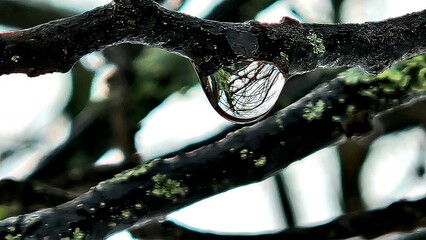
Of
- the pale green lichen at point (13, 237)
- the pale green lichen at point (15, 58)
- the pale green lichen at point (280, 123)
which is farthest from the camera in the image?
the pale green lichen at point (280, 123)

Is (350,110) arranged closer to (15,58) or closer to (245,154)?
(245,154)

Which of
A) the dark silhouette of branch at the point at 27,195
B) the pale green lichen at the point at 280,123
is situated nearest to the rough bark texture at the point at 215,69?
the pale green lichen at the point at 280,123

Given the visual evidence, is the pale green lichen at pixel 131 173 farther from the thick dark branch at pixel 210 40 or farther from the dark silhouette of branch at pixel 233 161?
the thick dark branch at pixel 210 40

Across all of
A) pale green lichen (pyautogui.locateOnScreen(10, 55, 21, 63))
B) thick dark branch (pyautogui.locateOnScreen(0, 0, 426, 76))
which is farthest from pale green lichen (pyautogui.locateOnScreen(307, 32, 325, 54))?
pale green lichen (pyautogui.locateOnScreen(10, 55, 21, 63))

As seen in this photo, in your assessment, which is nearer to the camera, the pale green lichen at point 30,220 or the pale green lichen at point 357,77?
the pale green lichen at point 30,220

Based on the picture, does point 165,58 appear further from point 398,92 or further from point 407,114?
point 398,92

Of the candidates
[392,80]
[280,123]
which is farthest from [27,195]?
[392,80]
